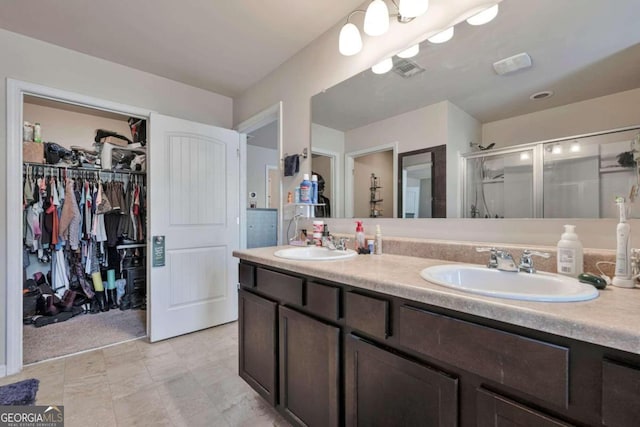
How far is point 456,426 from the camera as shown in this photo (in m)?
0.76

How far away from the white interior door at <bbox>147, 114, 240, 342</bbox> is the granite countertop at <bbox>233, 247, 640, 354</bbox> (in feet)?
6.35

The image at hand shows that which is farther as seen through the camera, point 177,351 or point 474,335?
point 177,351

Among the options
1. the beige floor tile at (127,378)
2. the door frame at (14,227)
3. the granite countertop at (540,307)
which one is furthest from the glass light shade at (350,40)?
the beige floor tile at (127,378)

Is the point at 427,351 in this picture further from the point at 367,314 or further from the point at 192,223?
the point at 192,223

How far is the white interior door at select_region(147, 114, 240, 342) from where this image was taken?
2.41 meters

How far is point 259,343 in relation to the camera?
1.49 m

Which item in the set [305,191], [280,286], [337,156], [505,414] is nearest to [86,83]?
[305,191]

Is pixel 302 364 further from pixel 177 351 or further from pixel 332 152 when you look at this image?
pixel 177 351

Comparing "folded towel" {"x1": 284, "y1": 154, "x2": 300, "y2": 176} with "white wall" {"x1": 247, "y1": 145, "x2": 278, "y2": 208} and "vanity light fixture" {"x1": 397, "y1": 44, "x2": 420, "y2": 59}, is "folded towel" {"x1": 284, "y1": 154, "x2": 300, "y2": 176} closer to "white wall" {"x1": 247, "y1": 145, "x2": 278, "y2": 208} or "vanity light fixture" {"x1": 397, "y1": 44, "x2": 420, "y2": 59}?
"vanity light fixture" {"x1": 397, "y1": 44, "x2": 420, "y2": 59}

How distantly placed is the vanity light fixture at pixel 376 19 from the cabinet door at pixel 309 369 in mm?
1492

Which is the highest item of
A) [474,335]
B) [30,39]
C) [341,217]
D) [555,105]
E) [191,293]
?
[30,39]

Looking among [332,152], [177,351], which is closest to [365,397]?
[332,152]

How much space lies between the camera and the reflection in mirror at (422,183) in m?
1.41

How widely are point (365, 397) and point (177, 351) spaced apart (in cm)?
187
